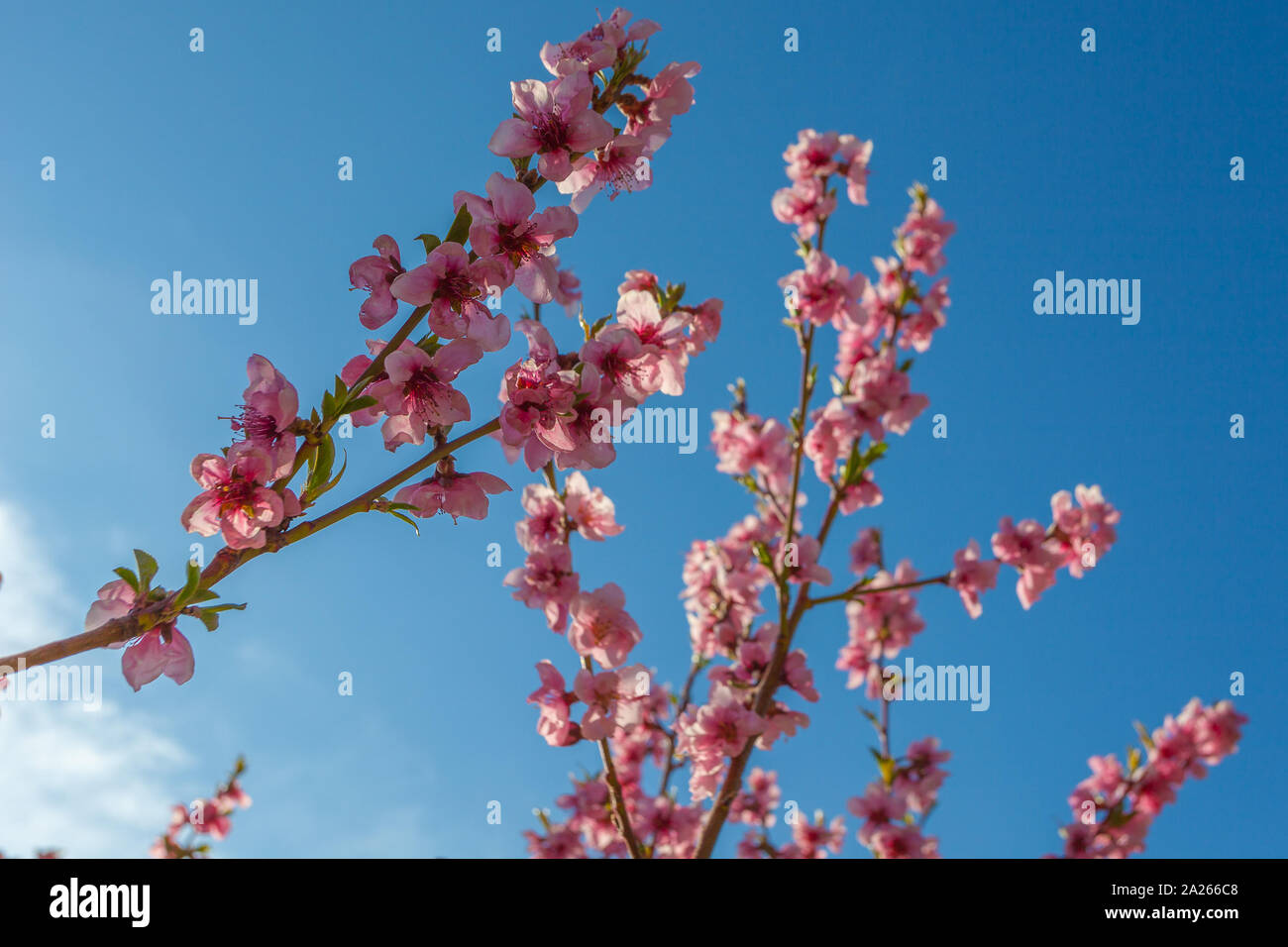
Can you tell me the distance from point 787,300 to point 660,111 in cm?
210

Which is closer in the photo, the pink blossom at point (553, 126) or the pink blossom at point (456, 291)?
the pink blossom at point (456, 291)

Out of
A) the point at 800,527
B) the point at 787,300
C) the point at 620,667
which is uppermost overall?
the point at 787,300

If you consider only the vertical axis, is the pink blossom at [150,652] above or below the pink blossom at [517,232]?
below

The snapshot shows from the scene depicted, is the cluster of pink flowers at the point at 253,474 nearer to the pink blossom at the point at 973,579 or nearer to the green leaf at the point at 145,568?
the green leaf at the point at 145,568

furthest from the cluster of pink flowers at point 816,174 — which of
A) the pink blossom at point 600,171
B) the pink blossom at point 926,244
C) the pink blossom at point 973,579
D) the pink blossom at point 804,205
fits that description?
the pink blossom at point 600,171

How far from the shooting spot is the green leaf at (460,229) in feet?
5.54

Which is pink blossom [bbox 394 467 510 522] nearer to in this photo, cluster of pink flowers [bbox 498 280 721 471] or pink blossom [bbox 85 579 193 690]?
cluster of pink flowers [bbox 498 280 721 471]

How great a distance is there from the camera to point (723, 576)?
4465 millimetres

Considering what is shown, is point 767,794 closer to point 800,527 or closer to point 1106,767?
point 1106,767

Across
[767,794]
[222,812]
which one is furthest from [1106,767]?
[222,812]

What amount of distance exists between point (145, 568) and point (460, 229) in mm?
960

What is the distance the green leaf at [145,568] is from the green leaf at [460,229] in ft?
2.94

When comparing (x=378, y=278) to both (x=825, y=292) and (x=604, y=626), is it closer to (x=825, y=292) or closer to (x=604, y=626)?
(x=604, y=626)

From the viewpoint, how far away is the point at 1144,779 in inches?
220
